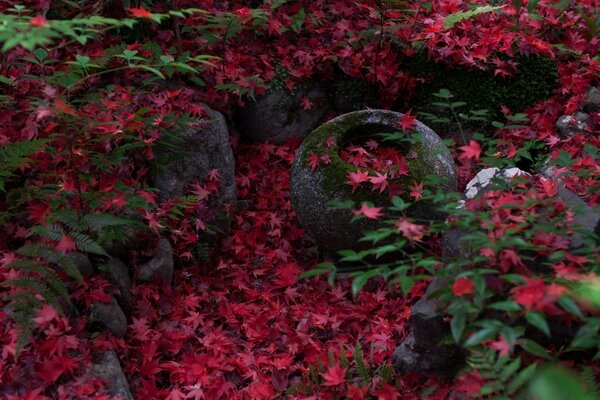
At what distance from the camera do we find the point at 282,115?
484cm

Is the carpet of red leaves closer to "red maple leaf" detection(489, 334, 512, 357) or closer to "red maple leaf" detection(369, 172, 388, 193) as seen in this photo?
"red maple leaf" detection(369, 172, 388, 193)

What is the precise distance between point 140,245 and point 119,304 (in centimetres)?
41

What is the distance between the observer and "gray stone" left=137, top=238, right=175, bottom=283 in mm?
3570

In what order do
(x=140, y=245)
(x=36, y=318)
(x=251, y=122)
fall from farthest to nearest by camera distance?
1. (x=251, y=122)
2. (x=140, y=245)
3. (x=36, y=318)

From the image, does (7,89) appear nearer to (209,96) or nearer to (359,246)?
(209,96)

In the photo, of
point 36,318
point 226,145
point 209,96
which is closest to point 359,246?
point 226,145

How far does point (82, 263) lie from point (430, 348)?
1885mm

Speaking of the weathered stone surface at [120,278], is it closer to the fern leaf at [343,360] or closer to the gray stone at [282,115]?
the fern leaf at [343,360]

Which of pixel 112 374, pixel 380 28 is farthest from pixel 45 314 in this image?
pixel 380 28

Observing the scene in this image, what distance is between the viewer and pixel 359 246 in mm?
3771

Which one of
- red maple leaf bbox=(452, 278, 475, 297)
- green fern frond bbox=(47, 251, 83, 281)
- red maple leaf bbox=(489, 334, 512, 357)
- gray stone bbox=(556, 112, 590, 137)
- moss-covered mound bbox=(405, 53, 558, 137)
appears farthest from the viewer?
moss-covered mound bbox=(405, 53, 558, 137)

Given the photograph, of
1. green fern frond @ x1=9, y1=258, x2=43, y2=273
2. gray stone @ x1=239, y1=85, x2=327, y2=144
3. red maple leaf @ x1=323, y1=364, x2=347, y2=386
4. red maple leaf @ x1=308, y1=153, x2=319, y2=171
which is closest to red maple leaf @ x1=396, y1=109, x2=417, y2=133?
red maple leaf @ x1=308, y1=153, x2=319, y2=171

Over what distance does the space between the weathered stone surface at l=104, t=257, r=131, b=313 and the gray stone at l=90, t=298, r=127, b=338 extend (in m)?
0.13

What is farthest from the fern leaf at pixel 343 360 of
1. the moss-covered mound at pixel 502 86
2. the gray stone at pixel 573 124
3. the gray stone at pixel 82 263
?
the gray stone at pixel 573 124
